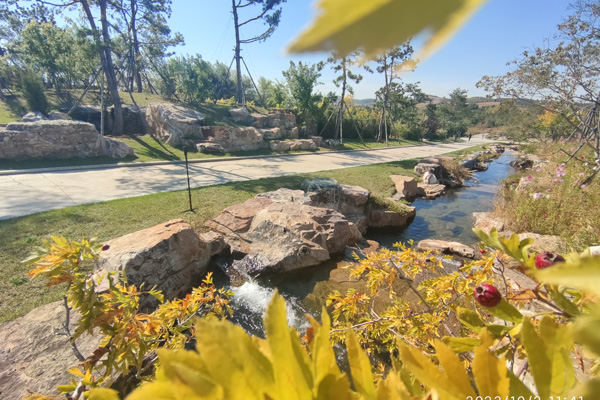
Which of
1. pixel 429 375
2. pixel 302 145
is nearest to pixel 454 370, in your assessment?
pixel 429 375

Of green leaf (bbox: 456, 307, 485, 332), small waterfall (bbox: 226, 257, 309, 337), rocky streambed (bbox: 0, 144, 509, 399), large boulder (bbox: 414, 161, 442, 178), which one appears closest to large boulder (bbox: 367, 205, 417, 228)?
rocky streambed (bbox: 0, 144, 509, 399)

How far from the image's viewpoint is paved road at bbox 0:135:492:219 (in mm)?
5871

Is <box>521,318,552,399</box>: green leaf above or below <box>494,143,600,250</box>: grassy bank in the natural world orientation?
above

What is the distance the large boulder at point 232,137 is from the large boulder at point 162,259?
9.88 metres

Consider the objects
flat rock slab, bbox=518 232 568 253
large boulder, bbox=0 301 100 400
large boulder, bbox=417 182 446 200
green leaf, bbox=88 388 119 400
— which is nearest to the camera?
green leaf, bbox=88 388 119 400

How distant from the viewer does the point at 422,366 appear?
38 centimetres

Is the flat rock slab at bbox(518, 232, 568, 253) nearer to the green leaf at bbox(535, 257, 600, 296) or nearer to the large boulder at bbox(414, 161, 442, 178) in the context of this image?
the green leaf at bbox(535, 257, 600, 296)

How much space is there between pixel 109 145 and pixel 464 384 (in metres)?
12.6

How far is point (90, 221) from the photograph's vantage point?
5039mm

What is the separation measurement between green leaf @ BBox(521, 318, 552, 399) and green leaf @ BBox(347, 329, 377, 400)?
0.76 feet

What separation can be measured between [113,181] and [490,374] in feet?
30.6

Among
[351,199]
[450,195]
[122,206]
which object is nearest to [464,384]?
[351,199]

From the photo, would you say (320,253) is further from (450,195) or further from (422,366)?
(450,195)

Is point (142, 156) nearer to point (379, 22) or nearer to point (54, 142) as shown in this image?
point (54, 142)
